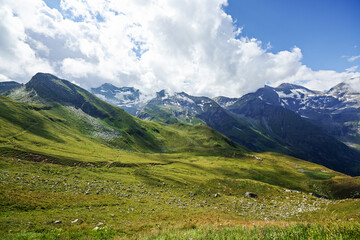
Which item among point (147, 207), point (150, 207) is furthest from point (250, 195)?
point (147, 207)

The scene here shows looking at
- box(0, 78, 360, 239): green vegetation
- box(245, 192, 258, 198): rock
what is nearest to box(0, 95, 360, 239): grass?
box(0, 78, 360, 239): green vegetation

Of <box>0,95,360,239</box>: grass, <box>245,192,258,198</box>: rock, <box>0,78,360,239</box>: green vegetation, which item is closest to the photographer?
<box>0,78,360,239</box>: green vegetation

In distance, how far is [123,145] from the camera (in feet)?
564

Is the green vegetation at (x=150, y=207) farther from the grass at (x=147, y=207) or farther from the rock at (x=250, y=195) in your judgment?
the rock at (x=250, y=195)

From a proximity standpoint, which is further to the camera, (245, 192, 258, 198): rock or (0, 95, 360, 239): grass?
(245, 192, 258, 198): rock

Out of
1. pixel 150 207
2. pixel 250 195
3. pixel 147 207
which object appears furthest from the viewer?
pixel 250 195

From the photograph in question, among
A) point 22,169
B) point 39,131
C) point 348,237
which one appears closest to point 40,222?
point 348,237

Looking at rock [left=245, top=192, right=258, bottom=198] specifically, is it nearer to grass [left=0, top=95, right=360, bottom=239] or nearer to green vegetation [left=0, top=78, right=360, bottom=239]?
green vegetation [left=0, top=78, right=360, bottom=239]

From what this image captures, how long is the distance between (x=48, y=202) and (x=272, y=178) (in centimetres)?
10142

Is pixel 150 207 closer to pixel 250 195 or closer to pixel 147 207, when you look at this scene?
pixel 147 207

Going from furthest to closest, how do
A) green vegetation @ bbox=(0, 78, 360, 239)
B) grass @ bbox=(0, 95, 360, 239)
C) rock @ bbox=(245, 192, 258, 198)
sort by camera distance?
rock @ bbox=(245, 192, 258, 198) < grass @ bbox=(0, 95, 360, 239) < green vegetation @ bbox=(0, 78, 360, 239)

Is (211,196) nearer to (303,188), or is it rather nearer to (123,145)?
(303,188)

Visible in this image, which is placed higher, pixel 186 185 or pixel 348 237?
pixel 348 237

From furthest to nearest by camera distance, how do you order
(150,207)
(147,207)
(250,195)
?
1. (250,195)
2. (150,207)
3. (147,207)
